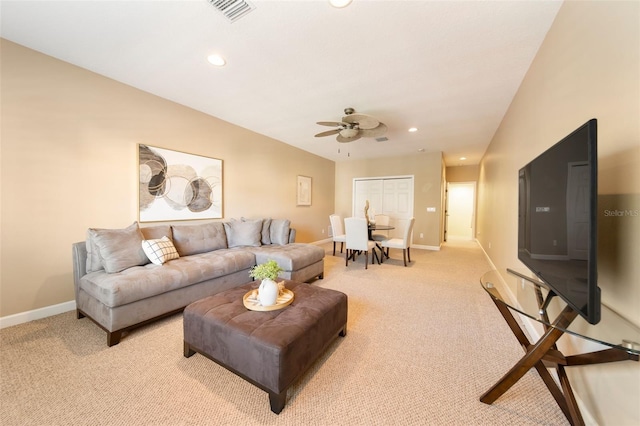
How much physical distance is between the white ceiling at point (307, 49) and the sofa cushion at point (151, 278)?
2.09 metres

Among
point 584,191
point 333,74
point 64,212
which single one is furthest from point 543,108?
point 64,212

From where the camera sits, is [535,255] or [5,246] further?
[5,246]

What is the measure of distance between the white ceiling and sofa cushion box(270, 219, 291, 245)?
1.83m

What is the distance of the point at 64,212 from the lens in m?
2.33

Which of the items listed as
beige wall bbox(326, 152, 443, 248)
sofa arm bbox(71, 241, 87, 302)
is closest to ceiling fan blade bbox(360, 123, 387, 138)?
beige wall bbox(326, 152, 443, 248)

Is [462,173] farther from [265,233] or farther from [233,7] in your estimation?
[233,7]

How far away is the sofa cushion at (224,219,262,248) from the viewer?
11.5 ft

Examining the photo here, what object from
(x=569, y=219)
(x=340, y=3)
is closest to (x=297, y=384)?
(x=569, y=219)

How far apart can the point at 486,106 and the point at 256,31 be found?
10.2 ft

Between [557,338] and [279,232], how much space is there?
3303mm

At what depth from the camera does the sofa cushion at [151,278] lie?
1861 millimetres

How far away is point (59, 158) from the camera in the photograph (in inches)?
89.6

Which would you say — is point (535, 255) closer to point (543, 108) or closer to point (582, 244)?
point (582, 244)

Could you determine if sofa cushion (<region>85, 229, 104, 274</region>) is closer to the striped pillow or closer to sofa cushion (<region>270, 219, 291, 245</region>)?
the striped pillow
